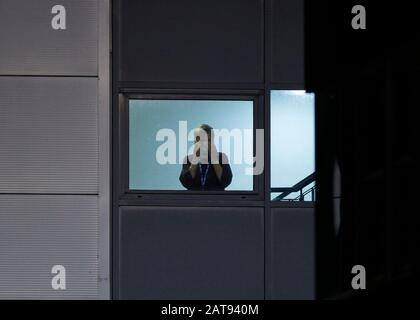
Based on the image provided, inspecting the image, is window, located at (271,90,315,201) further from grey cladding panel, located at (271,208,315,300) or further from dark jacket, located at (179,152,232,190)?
dark jacket, located at (179,152,232,190)

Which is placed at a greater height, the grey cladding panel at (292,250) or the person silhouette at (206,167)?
the person silhouette at (206,167)

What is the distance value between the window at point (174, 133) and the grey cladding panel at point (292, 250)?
1.23ft

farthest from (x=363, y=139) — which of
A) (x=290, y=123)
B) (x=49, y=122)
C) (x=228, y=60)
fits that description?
(x=49, y=122)

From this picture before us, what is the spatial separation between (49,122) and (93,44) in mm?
685

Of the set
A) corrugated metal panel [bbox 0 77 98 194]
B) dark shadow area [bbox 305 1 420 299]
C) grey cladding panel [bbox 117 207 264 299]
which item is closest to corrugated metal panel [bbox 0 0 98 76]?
corrugated metal panel [bbox 0 77 98 194]

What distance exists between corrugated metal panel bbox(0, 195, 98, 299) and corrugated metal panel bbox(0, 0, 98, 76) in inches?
39.2

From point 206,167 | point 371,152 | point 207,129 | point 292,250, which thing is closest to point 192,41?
point 207,129

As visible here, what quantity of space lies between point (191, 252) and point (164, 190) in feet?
1.71

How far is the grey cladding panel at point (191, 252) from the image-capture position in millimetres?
3834

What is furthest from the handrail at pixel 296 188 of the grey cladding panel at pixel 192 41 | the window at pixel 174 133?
the grey cladding panel at pixel 192 41

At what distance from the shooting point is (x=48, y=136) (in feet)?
12.5

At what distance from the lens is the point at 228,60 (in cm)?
388

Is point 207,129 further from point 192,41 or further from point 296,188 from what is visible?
point 296,188

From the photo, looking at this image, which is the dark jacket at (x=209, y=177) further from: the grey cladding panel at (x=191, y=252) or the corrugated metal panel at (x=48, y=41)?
the corrugated metal panel at (x=48, y=41)
